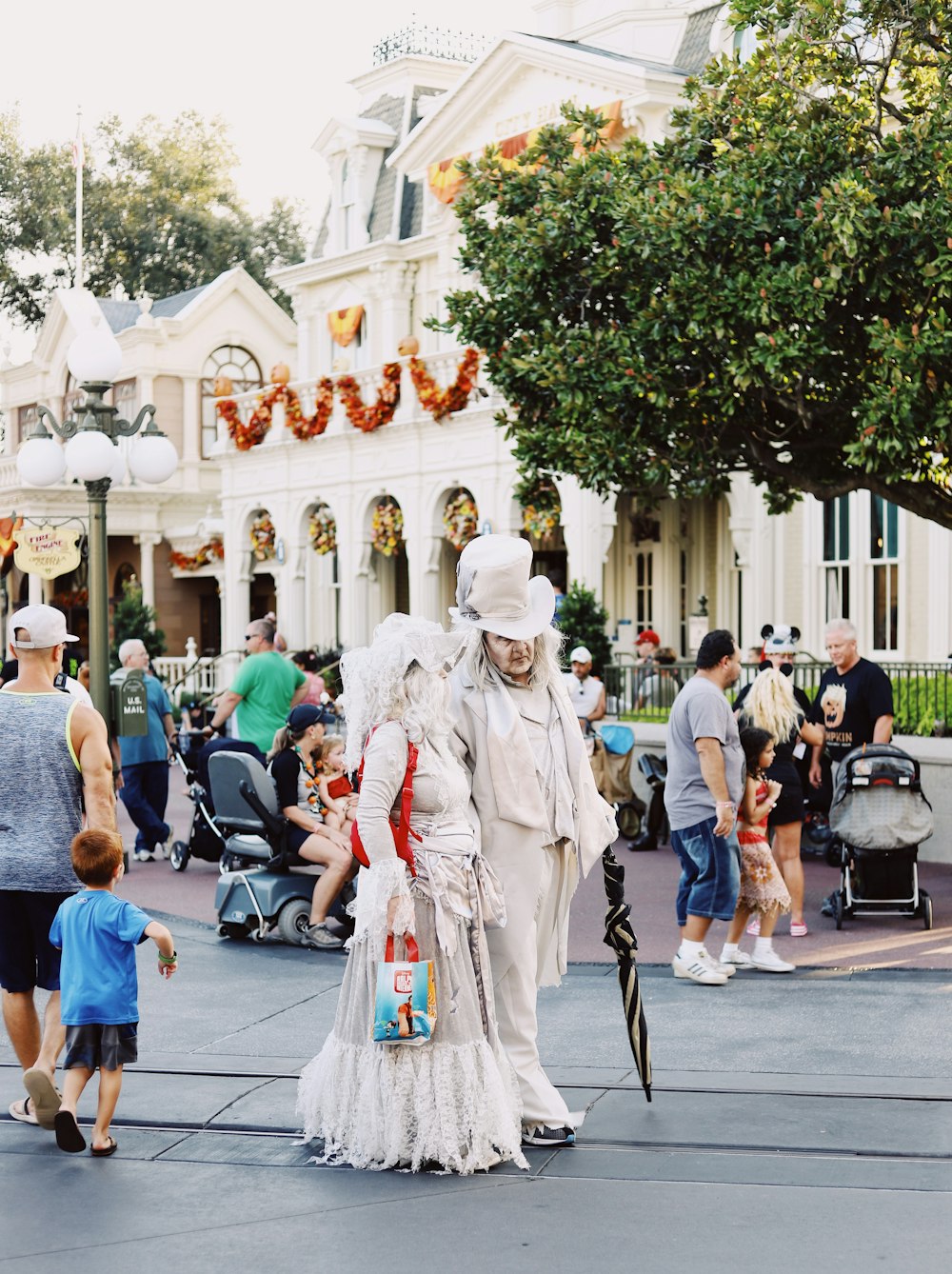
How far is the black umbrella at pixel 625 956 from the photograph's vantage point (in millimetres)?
6242

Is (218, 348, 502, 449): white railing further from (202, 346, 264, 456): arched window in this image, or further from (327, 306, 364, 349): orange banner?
(202, 346, 264, 456): arched window

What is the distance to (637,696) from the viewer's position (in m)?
17.4

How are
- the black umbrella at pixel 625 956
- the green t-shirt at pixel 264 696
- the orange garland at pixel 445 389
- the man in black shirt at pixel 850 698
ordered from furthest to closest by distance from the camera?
the orange garland at pixel 445 389
the green t-shirt at pixel 264 696
the man in black shirt at pixel 850 698
the black umbrella at pixel 625 956

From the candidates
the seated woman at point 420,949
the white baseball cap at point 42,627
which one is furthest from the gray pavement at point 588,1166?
the white baseball cap at point 42,627

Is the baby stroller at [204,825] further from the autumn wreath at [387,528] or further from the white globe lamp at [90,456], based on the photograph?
the autumn wreath at [387,528]

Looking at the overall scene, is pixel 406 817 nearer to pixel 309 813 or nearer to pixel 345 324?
pixel 309 813

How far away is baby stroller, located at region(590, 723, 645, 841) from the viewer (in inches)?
613

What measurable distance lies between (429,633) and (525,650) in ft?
1.28

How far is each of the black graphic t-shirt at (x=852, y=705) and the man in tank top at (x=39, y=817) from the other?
6123mm

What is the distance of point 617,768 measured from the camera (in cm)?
1584

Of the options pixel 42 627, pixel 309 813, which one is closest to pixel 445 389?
pixel 309 813

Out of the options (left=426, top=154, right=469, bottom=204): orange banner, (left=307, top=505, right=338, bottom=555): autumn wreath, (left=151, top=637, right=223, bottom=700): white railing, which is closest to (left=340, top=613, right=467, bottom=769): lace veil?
(left=426, top=154, right=469, bottom=204): orange banner

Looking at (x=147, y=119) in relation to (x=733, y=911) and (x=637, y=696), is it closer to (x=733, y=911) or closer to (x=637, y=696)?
(x=637, y=696)

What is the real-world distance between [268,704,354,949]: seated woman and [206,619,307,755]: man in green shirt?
2.13 m
